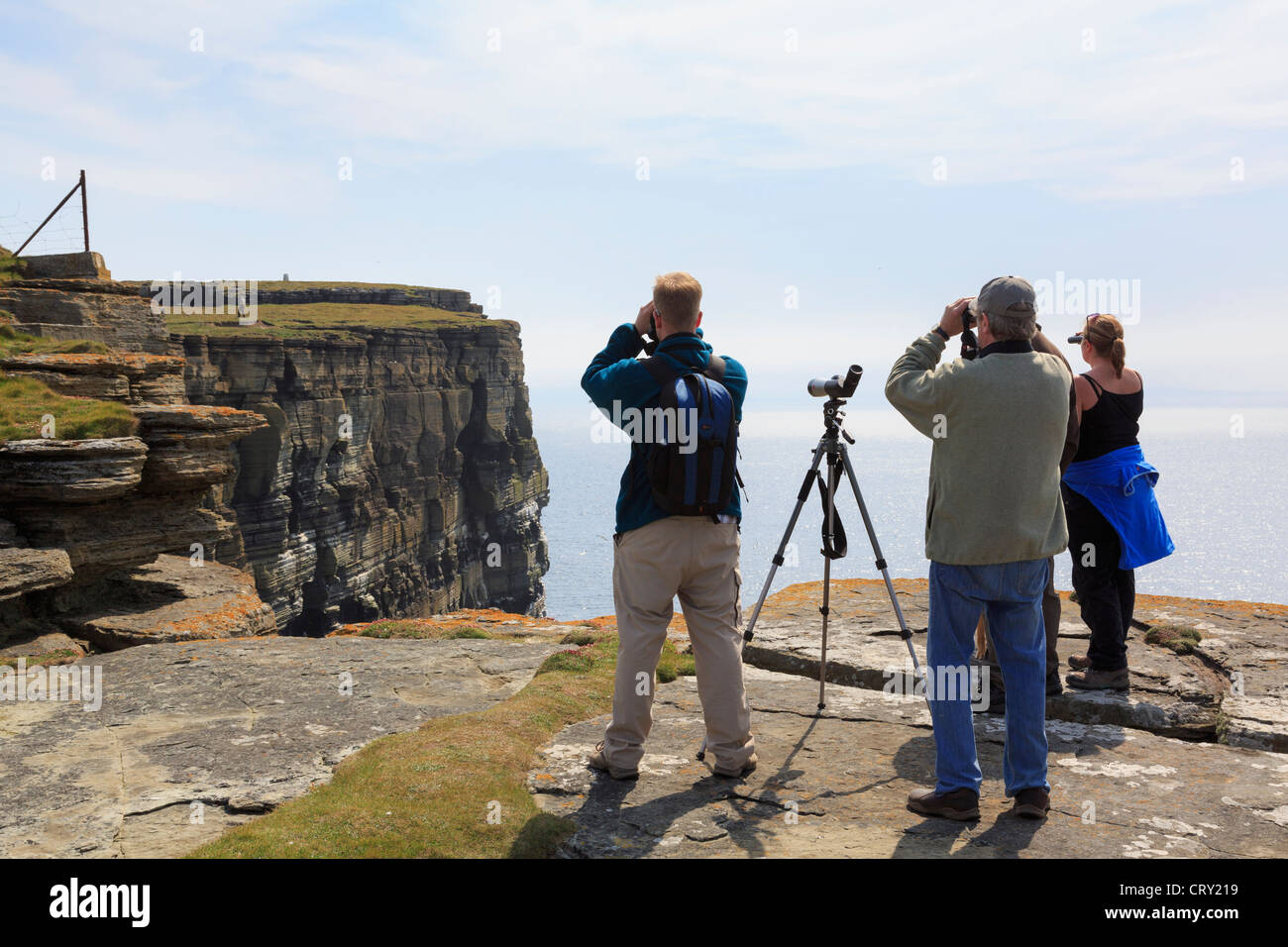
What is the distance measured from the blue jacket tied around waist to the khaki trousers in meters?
3.36

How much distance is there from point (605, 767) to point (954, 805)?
78.5 inches

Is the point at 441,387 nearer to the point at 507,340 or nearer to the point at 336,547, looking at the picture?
the point at 507,340

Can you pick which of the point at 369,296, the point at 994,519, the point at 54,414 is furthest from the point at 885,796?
the point at 369,296

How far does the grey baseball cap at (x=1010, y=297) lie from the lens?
4.48 metres

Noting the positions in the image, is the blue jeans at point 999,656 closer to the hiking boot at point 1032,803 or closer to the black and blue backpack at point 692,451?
the hiking boot at point 1032,803

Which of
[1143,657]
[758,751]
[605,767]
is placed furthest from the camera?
[1143,657]

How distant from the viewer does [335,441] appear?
70.6 metres

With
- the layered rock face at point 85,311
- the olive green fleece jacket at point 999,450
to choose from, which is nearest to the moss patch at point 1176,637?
the olive green fleece jacket at point 999,450

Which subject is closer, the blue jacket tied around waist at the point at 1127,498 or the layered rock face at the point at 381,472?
the blue jacket tied around waist at the point at 1127,498

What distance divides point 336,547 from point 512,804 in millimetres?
69983

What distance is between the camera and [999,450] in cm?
443

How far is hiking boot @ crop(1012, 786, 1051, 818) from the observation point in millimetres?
4551

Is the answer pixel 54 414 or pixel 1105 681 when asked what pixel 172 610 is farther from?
pixel 1105 681

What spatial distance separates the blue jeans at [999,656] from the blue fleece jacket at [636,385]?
1228 mm
